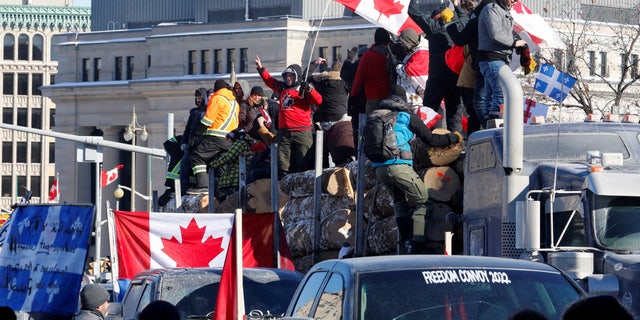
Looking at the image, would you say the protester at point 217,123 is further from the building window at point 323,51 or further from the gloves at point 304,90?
the building window at point 323,51

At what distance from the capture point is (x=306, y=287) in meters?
11.6

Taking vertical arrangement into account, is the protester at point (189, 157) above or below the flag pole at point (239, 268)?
above

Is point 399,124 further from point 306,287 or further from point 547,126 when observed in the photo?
point 306,287

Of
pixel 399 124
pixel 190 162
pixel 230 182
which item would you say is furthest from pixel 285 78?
pixel 399 124

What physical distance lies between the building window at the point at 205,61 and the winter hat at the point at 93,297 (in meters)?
101

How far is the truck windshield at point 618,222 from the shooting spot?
1302 cm

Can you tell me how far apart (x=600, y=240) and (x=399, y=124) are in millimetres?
3577

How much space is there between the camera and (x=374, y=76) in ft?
62.1

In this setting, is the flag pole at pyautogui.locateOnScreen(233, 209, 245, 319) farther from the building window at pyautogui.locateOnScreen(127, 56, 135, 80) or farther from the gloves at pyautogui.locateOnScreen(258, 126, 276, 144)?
the building window at pyautogui.locateOnScreen(127, 56, 135, 80)

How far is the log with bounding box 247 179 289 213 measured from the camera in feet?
68.4

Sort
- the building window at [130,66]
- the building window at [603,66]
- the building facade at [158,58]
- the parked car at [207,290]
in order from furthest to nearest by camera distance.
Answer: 1. the building window at [130,66]
2. the building facade at [158,58]
3. the building window at [603,66]
4. the parked car at [207,290]

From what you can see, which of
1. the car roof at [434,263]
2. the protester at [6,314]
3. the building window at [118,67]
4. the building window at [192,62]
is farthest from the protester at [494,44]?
the building window at [118,67]

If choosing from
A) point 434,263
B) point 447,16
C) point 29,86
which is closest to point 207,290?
point 434,263

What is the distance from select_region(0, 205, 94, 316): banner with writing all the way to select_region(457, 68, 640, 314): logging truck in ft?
9.75
